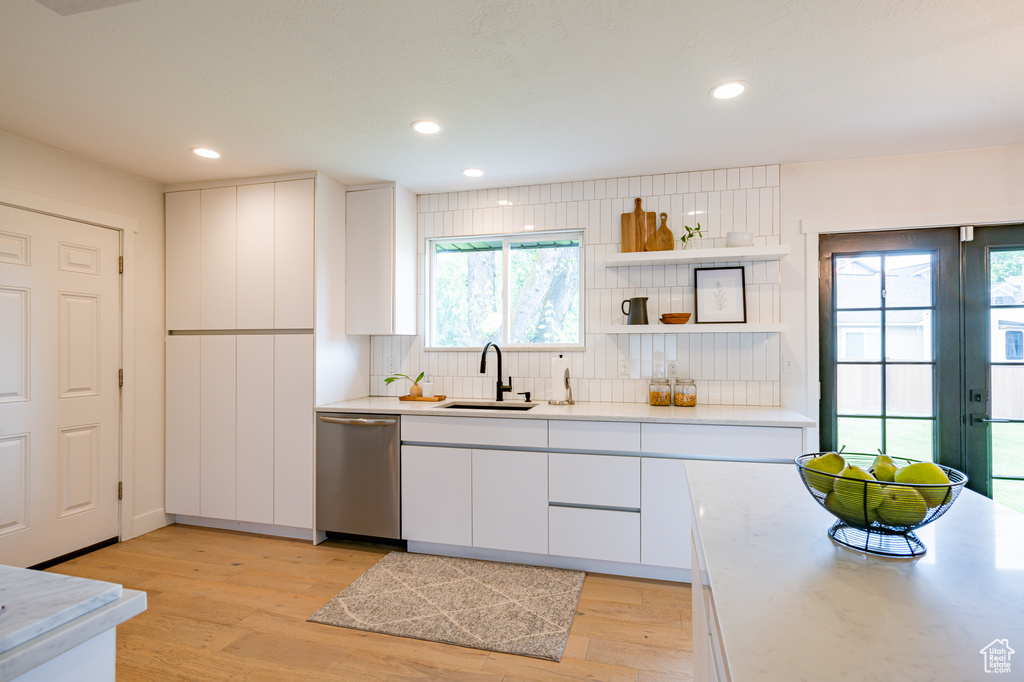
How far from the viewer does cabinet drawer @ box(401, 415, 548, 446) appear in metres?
2.97

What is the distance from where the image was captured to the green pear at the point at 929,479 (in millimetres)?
861

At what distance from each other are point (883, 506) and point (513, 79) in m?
1.99

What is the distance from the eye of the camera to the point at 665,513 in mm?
2768

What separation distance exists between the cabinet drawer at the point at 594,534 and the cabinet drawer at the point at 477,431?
0.42 meters

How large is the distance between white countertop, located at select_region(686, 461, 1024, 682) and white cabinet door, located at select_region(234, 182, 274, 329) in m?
3.15

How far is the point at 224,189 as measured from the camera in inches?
139

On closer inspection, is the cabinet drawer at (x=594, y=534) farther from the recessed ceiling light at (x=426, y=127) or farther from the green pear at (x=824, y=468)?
the recessed ceiling light at (x=426, y=127)

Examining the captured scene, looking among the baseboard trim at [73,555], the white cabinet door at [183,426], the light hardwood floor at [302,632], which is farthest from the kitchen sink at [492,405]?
the baseboard trim at [73,555]

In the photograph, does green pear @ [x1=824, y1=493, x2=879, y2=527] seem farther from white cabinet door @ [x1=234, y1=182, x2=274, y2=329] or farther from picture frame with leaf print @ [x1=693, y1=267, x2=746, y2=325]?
white cabinet door @ [x1=234, y1=182, x2=274, y2=329]

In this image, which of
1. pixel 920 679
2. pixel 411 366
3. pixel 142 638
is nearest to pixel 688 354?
pixel 411 366

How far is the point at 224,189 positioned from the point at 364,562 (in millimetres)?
2635

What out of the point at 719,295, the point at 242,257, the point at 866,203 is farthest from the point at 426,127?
the point at 866,203

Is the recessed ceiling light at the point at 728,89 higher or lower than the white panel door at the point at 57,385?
higher

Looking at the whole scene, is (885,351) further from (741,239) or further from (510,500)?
(510,500)
